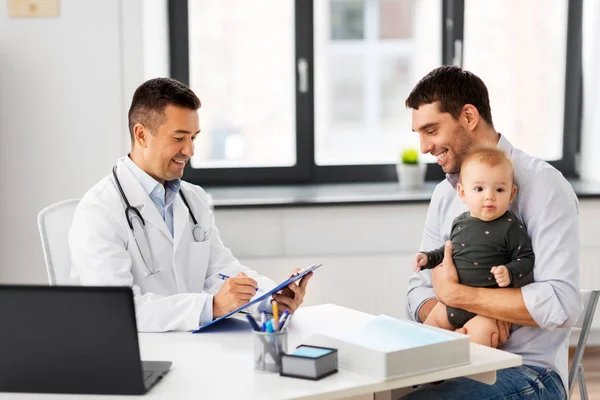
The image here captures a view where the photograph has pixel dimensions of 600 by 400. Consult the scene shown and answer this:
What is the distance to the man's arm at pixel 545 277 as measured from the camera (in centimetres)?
194

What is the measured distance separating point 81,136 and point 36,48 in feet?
1.35

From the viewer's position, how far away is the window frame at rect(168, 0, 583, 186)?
3.99 m

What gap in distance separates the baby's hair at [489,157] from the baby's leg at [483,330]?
0.35 meters

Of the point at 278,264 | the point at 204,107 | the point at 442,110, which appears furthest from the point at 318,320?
the point at 204,107

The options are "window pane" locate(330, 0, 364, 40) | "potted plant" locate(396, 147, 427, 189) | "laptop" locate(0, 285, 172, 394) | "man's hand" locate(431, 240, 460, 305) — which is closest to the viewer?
"laptop" locate(0, 285, 172, 394)

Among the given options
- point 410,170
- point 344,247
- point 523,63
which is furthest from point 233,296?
point 523,63

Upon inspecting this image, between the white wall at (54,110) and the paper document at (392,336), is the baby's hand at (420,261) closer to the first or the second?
the paper document at (392,336)

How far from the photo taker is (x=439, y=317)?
2.12 meters

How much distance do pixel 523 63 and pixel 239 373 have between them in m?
3.00

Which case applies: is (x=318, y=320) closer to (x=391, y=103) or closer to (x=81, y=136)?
(x=81, y=136)

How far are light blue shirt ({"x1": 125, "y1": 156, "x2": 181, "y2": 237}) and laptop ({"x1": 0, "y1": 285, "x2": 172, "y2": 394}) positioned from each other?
860mm

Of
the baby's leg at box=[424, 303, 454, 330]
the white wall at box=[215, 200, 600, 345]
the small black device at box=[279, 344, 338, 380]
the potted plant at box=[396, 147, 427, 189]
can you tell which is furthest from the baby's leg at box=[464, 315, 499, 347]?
the potted plant at box=[396, 147, 427, 189]

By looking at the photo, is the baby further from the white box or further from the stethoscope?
the stethoscope

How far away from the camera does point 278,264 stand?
144 inches
